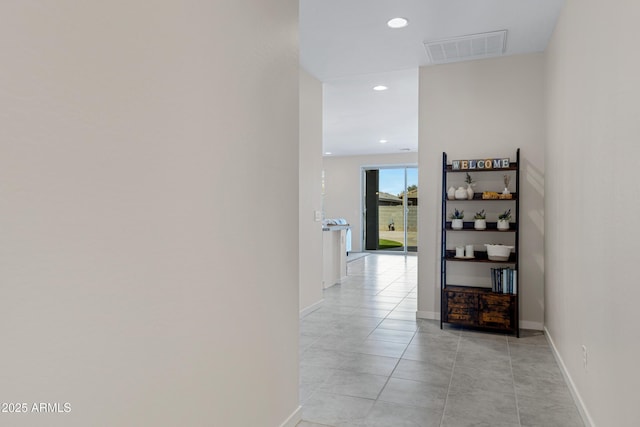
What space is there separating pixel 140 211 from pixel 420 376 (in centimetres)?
239

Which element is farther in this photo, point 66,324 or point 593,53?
point 593,53

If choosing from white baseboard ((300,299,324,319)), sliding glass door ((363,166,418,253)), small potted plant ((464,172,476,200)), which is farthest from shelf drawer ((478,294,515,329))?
sliding glass door ((363,166,418,253))

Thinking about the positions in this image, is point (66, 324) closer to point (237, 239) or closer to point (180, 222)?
point (180, 222)

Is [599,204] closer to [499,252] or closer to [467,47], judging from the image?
[499,252]

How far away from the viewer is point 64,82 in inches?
39.4

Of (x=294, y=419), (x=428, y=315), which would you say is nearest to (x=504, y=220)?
(x=428, y=315)

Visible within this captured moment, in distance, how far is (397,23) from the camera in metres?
3.33

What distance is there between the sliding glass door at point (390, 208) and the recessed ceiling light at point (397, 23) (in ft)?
26.0

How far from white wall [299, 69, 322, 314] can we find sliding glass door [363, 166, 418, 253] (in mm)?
6502

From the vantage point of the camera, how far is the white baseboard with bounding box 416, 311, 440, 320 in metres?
4.38

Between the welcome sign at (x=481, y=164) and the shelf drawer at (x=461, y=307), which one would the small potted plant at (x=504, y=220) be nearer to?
the welcome sign at (x=481, y=164)

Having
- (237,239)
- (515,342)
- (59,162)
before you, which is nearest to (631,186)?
(237,239)

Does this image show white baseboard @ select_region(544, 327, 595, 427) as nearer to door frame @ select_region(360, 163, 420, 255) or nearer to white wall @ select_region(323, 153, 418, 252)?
door frame @ select_region(360, 163, 420, 255)

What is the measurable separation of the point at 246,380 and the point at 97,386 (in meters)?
0.78
